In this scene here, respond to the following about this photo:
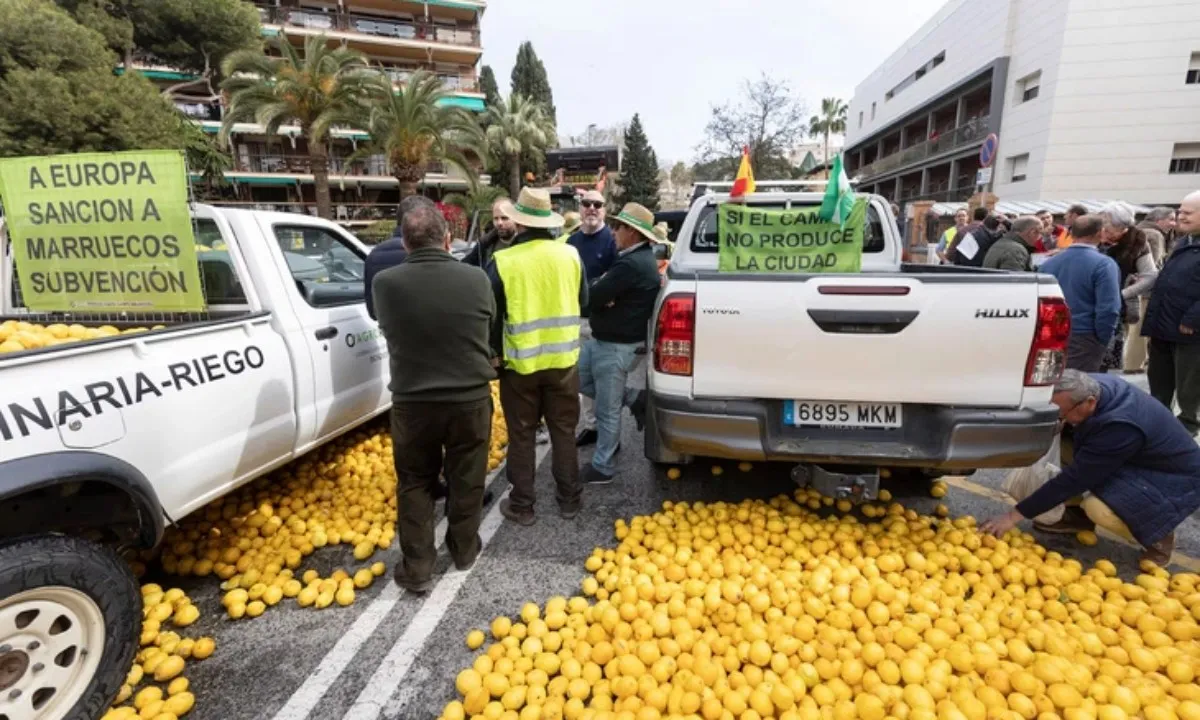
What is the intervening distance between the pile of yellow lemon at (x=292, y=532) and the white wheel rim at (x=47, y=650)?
29.6 inches

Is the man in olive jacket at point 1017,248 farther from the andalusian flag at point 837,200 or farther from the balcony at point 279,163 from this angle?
the balcony at point 279,163

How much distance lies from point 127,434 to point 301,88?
74.7 feet

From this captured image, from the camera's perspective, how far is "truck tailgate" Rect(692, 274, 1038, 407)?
2852 millimetres

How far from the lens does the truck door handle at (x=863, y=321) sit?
2887 mm

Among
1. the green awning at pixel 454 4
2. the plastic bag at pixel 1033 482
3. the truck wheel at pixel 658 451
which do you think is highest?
the green awning at pixel 454 4

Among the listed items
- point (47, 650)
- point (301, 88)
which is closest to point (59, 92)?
point (301, 88)

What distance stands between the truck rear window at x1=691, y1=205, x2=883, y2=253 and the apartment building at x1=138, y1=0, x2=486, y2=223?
111 feet

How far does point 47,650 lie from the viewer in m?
2.13

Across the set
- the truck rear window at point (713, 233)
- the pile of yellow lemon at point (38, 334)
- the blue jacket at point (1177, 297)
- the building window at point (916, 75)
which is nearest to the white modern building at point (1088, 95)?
the building window at point (916, 75)

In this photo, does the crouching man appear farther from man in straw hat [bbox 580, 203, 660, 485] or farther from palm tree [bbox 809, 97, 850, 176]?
palm tree [bbox 809, 97, 850, 176]

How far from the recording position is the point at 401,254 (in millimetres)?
4137

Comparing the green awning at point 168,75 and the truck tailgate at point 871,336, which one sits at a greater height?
the green awning at point 168,75

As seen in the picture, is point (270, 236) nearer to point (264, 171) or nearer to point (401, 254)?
point (401, 254)

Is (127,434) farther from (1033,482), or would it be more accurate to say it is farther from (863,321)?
(1033,482)
